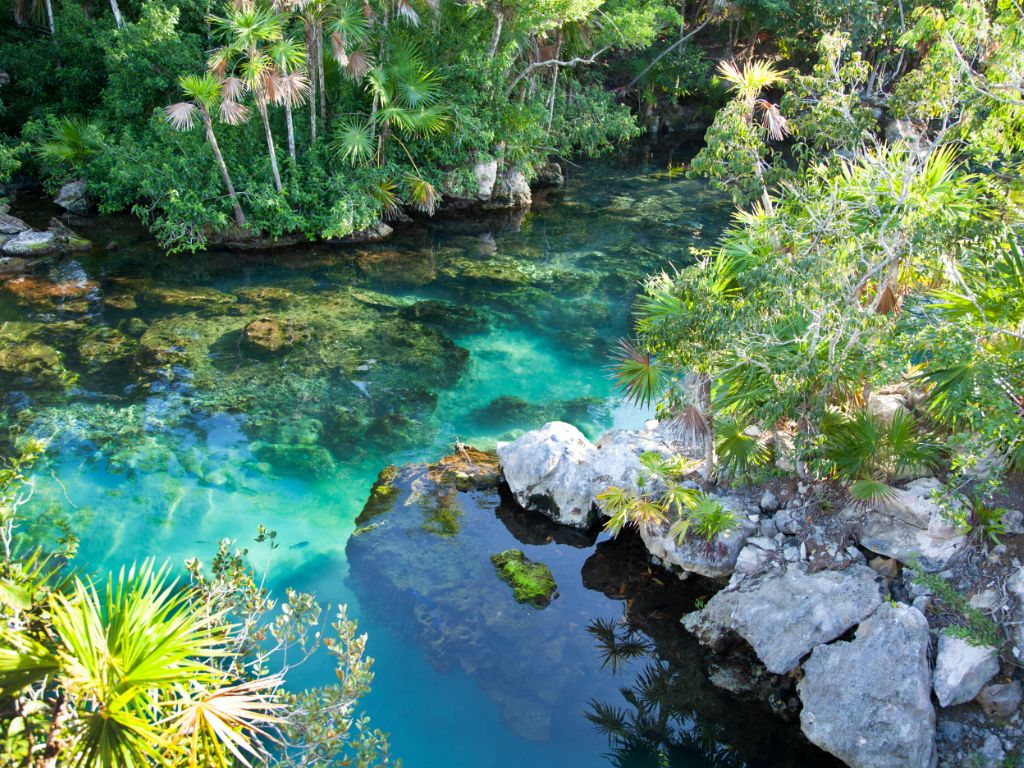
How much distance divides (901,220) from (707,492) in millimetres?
4030

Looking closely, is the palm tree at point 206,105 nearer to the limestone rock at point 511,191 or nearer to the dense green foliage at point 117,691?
the limestone rock at point 511,191

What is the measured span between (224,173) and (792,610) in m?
15.9

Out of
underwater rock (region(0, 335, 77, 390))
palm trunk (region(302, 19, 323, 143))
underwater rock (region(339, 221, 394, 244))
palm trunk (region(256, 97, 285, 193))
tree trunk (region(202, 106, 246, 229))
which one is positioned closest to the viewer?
underwater rock (region(0, 335, 77, 390))

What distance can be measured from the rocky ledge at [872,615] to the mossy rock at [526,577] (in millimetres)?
1291

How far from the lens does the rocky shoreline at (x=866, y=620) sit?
7.29 metres

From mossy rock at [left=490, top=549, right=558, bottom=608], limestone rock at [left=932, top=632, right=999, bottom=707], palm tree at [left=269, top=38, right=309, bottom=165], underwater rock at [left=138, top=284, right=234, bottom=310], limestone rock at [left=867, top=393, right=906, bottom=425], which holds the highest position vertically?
palm tree at [left=269, top=38, right=309, bottom=165]

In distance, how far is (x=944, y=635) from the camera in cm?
764

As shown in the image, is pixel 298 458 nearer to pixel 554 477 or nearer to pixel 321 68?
pixel 554 477

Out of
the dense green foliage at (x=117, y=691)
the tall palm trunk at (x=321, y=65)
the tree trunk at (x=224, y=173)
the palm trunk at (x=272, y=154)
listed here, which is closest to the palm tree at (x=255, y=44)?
the palm trunk at (x=272, y=154)

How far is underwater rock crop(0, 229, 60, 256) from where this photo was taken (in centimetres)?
1867

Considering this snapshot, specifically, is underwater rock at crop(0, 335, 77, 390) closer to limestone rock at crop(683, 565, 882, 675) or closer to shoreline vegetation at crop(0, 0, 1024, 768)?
shoreline vegetation at crop(0, 0, 1024, 768)

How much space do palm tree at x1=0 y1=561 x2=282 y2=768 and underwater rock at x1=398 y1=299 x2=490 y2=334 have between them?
39.8ft

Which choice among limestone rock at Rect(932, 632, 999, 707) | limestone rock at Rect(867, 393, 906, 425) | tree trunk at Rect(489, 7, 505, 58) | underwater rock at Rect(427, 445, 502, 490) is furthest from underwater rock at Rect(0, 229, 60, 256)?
limestone rock at Rect(932, 632, 999, 707)

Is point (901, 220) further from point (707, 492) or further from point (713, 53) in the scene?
point (713, 53)
